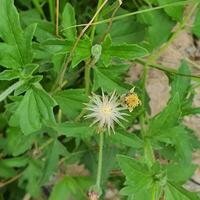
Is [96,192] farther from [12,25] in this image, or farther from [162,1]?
[162,1]

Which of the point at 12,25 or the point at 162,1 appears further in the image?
the point at 162,1

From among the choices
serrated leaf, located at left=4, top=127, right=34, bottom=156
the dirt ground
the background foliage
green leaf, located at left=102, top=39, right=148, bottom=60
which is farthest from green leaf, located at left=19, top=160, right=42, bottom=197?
green leaf, located at left=102, top=39, right=148, bottom=60

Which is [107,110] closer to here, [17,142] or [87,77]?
[87,77]

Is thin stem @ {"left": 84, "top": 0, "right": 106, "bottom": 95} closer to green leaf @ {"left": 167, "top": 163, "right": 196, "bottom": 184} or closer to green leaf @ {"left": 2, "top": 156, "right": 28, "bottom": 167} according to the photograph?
green leaf @ {"left": 167, "top": 163, "right": 196, "bottom": 184}

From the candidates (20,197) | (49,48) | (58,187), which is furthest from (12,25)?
(20,197)

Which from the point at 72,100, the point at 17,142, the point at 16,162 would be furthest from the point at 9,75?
the point at 16,162

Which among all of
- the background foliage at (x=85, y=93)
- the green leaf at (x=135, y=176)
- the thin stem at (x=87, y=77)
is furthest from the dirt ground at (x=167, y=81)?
the green leaf at (x=135, y=176)
